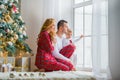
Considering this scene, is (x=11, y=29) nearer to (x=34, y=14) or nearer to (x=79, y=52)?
(x=34, y=14)

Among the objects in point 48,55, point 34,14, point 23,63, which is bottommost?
point 23,63

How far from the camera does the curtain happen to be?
2846 millimetres

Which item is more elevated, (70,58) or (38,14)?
(38,14)

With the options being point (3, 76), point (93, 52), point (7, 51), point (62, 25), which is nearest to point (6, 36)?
point (7, 51)

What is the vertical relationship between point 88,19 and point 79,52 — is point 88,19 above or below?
above

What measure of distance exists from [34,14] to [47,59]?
43.3 inches

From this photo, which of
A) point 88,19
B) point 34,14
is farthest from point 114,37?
point 34,14

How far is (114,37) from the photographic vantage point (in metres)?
2.78

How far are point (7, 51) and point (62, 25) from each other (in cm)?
87

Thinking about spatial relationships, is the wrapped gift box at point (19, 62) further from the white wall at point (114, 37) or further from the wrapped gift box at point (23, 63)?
the white wall at point (114, 37)

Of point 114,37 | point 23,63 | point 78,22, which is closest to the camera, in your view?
point 114,37

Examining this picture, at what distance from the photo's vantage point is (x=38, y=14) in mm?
4324

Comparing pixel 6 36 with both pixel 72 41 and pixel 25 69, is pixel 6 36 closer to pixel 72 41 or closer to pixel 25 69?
pixel 25 69

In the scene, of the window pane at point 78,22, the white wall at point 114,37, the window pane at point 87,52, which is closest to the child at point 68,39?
the window pane at point 87,52
